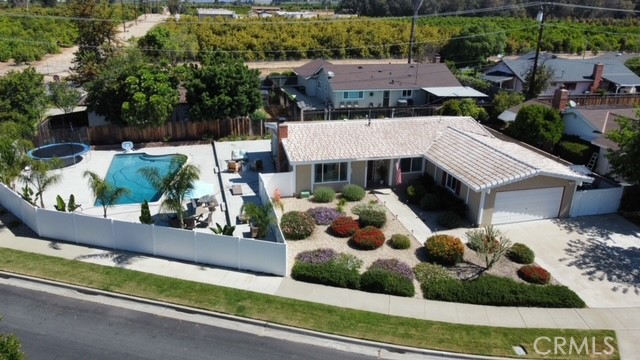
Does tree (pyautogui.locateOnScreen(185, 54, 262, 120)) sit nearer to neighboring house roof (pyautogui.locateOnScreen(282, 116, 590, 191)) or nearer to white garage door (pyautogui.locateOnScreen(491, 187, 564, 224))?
neighboring house roof (pyautogui.locateOnScreen(282, 116, 590, 191))

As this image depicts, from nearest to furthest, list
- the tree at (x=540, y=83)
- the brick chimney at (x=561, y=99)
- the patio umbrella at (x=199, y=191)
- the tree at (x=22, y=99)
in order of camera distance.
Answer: the patio umbrella at (x=199, y=191) < the tree at (x=22, y=99) < the brick chimney at (x=561, y=99) < the tree at (x=540, y=83)

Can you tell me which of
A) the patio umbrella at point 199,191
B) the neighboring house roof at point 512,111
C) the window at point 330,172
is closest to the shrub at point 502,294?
the window at point 330,172

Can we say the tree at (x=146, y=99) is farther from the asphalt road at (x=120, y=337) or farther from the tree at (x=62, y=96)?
the asphalt road at (x=120, y=337)

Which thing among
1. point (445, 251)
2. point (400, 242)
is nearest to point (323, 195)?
point (400, 242)

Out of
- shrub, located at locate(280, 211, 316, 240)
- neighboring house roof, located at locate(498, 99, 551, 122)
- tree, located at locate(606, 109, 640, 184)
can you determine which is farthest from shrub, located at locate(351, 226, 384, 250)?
neighboring house roof, located at locate(498, 99, 551, 122)

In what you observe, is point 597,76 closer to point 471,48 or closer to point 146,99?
point 471,48

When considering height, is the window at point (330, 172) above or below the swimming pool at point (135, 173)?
above
